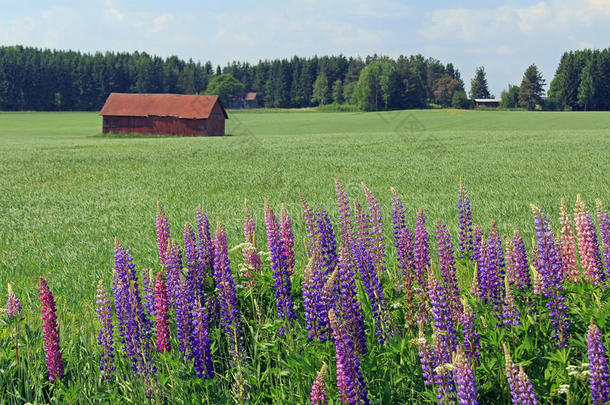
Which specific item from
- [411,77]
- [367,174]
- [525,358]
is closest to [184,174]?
[367,174]

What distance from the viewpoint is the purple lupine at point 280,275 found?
162 inches

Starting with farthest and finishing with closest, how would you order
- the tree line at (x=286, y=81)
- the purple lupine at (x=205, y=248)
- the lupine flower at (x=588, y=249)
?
the tree line at (x=286, y=81)
the purple lupine at (x=205, y=248)
the lupine flower at (x=588, y=249)

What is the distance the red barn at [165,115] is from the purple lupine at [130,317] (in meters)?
63.8

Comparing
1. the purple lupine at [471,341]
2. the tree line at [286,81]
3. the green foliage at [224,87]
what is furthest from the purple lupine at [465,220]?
the green foliage at [224,87]

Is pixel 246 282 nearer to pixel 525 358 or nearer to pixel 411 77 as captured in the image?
pixel 525 358

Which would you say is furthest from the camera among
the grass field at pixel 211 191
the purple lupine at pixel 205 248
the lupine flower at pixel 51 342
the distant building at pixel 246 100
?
the distant building at pixel 246 100

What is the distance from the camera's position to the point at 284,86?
160875mm

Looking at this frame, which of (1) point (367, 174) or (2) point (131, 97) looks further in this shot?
(2) point (131, 97)

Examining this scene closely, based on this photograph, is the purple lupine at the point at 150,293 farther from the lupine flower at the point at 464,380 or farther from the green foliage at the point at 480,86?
the green foliage at the point at 480,86

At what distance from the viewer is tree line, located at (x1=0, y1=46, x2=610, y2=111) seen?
12644 centimetres

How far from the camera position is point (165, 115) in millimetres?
68062

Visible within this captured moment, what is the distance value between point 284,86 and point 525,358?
16074 centimetres

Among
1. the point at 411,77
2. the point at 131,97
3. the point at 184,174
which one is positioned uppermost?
the point at 411,77

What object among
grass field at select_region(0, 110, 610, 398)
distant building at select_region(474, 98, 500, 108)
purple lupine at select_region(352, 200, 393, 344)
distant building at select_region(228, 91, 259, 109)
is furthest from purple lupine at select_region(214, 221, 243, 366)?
distant building at select_region(474, 98, 500, 108)
